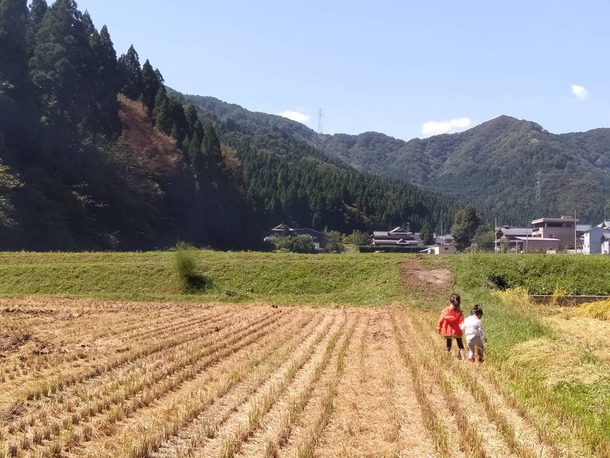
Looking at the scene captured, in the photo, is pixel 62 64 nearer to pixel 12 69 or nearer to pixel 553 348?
pixel 12 69

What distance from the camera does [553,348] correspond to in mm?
10180

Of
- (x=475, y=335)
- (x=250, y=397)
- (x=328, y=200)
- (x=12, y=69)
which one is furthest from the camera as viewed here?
(x=328, y=200)

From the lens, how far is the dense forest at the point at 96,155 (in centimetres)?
3941

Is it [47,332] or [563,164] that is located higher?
[563,164]

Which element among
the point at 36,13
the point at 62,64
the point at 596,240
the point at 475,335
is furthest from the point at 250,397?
the point at 596,240

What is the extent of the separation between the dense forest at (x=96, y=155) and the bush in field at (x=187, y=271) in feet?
48.3

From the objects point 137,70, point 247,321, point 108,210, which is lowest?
point 247,321

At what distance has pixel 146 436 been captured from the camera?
19.8ft

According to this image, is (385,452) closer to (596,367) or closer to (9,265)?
(596,367)

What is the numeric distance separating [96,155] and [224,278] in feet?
81.0

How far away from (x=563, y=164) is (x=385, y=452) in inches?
7686

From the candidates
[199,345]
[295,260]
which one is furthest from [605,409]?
[295,260]

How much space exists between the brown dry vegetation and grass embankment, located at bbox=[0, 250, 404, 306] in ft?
31.9

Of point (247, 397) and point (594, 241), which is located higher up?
point (594, 241)
